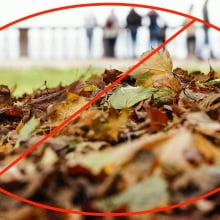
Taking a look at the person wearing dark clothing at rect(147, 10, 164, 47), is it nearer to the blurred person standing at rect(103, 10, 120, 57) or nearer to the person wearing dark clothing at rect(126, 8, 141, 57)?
the person wearing dark clothing at rect(126, 8, 141, 57)

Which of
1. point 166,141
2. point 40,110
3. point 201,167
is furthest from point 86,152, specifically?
point 40,110

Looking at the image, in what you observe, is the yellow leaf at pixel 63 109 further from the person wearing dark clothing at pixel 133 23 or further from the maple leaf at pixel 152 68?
the person wearing dark clothing at pixel 133 23

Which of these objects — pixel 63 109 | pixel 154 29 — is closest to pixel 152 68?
pixel 63 109

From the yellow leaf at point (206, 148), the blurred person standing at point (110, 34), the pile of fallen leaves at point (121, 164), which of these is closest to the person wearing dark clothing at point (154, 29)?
the blurred person standing at point (110, 34)

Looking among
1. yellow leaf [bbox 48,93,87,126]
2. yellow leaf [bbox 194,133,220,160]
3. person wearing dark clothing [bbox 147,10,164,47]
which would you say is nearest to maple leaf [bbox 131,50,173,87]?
yellow leaf [bbox 48,93,87,126]

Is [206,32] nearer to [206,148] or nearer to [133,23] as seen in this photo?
[133,23]
